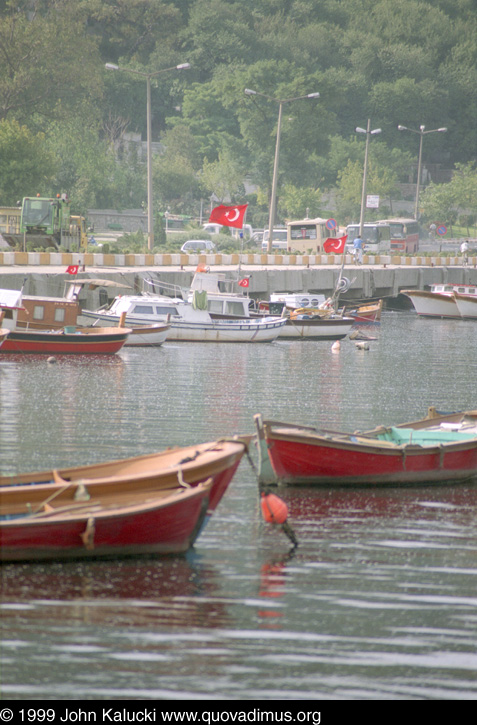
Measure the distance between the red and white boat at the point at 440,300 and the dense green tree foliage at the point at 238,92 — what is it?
109ft

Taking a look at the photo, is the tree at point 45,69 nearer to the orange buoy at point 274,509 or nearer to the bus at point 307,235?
the bus at point 307,235

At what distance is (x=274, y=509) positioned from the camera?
525 inches

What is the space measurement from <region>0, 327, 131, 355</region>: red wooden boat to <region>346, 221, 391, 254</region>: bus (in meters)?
47.8

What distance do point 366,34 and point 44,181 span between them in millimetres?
69840

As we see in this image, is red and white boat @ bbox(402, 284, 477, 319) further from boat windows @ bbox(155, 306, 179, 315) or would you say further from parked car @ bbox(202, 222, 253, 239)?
boat windows @ bbox(155, 306, 179, 315)

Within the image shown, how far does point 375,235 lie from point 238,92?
3302 cm

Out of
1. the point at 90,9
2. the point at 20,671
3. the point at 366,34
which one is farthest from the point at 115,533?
the point at 366,34

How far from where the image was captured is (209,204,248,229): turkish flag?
4153cm

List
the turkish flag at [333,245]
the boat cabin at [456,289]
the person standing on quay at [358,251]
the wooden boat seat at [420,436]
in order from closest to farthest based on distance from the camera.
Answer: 1. the wooden boat seat at [420,436]
2. the turkish flag at [333,245]
3. the boat cabin at [456,289]
4. the person standing on quay at [358,251]

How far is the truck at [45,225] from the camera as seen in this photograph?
161ft

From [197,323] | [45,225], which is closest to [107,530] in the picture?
[197,323]

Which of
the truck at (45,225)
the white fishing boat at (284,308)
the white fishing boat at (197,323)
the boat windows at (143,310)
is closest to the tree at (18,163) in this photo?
the truck at (45,225)

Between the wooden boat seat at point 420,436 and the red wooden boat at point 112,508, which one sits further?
the wooden boat seat at point 420,436

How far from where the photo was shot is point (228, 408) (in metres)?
24.2
